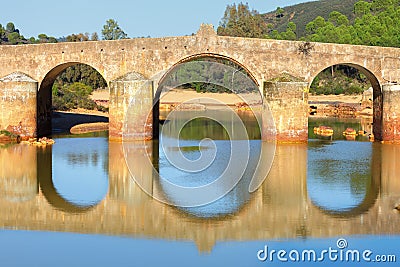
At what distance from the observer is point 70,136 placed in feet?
80.1

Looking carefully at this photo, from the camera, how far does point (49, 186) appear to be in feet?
49.1

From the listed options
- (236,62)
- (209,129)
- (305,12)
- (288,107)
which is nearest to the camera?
(288,107)

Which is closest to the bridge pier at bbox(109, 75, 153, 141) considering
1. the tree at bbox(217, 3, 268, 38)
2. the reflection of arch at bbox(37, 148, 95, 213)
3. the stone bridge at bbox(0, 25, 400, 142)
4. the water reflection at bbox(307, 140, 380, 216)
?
the stone bridge at bbox(0, 25, 400, 142)

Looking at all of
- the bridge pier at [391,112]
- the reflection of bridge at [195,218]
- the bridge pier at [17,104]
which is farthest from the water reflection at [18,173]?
the bridge pier at [391,112]

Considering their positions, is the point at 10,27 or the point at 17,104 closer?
the point at 17,104

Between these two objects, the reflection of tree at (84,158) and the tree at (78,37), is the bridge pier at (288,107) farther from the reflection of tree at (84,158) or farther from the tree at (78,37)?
the tree at (78,37)

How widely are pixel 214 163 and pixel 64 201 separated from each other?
559 cm

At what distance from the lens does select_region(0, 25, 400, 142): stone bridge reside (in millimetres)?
21703

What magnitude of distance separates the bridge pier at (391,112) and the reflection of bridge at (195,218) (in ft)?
19.7

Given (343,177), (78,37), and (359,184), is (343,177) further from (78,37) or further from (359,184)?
(78,37)

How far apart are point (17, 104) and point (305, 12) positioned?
251 ft

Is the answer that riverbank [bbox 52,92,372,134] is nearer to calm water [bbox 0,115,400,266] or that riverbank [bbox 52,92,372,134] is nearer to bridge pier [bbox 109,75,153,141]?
bridge pier [bbox 109,75,153,141]

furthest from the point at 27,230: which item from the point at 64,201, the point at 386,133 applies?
the point at 386,133

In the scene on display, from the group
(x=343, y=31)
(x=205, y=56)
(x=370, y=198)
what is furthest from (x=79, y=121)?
(x=343, y=31)
